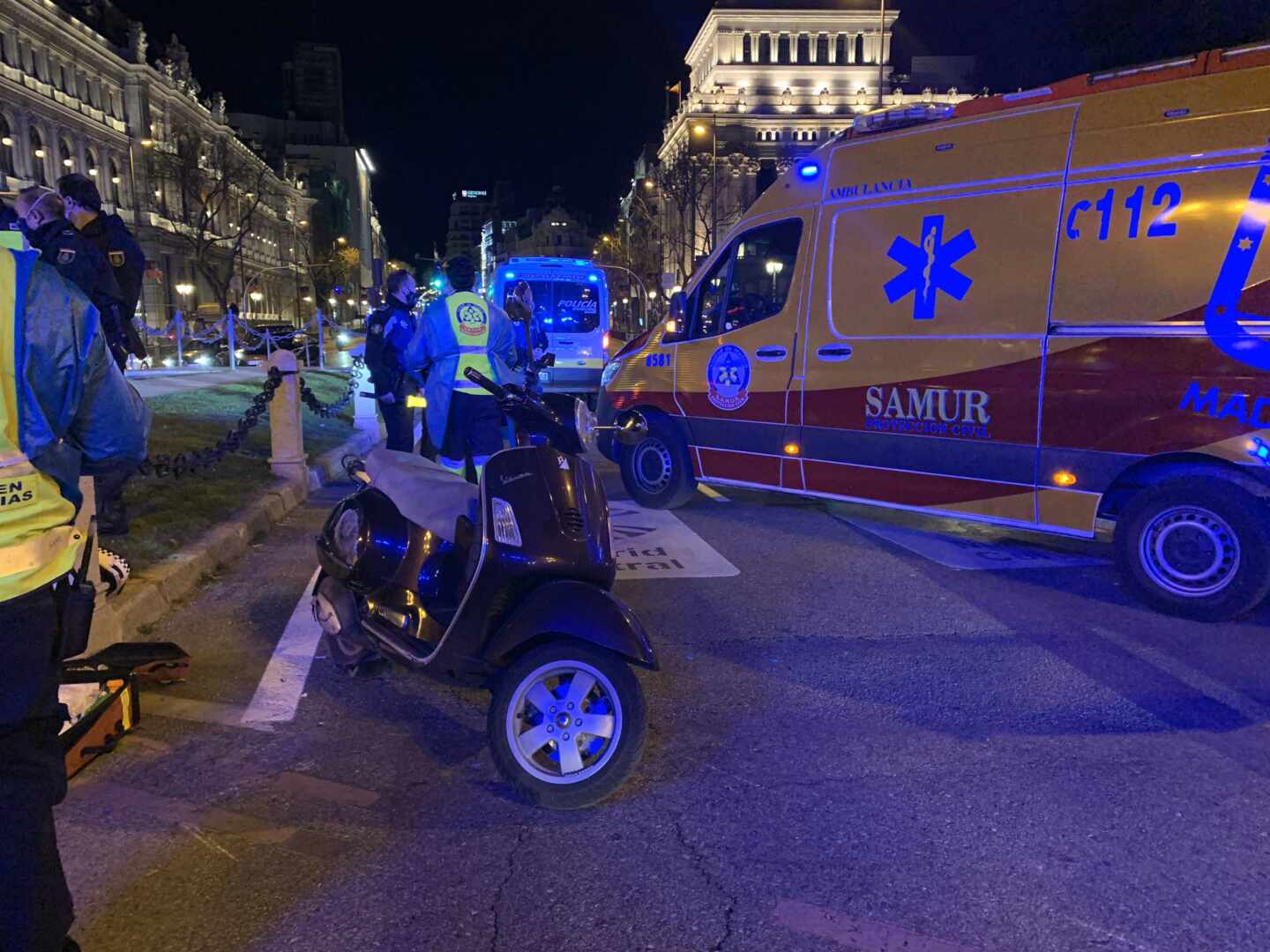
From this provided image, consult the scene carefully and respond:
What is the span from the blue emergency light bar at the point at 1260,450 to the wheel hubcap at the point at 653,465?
432 centimetres

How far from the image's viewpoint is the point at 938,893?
8.63ft

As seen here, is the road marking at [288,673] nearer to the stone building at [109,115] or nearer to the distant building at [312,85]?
the stone building at [109,115]

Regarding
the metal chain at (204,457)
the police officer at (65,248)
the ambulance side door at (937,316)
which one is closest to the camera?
the police officer at (65,248)

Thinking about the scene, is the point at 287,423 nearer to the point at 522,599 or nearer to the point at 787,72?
the point at 522,599

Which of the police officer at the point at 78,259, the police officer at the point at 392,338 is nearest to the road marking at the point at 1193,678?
the police officer at the point at 78,259

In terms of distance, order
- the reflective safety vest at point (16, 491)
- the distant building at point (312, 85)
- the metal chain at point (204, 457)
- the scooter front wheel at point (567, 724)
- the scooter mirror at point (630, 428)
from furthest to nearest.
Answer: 1. the distant building at point (312, 85)
2. the metal chain at point (204, 457)
3. the scooter mirror at point (630, 428)
4. the scooter front wheel at point (567, 724)
5. the reflective safety vest at point (16, 491)

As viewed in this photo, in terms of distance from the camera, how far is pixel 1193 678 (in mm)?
4305

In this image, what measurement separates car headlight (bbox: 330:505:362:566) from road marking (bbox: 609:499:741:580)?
1.78 metres

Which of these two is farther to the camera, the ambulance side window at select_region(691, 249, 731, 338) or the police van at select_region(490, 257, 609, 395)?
the police van at select_region(490, 257, 609, 395)

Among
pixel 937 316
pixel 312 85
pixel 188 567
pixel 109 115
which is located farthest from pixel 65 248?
pixel 312 85

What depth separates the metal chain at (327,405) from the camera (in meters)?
9.18

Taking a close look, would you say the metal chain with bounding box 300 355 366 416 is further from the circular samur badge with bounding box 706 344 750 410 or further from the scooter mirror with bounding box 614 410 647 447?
the circular samur badge with bounding box 706 344 750 410

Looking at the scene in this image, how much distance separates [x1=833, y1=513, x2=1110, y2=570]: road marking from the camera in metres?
6.30

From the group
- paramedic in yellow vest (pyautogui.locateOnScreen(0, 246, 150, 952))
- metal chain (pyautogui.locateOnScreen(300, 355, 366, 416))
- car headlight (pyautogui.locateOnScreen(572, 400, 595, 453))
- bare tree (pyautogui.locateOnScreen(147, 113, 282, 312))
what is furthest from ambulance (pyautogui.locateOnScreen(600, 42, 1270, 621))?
bare tree (pyautogui.locateOnScreen(147, 113, 282, 312))
